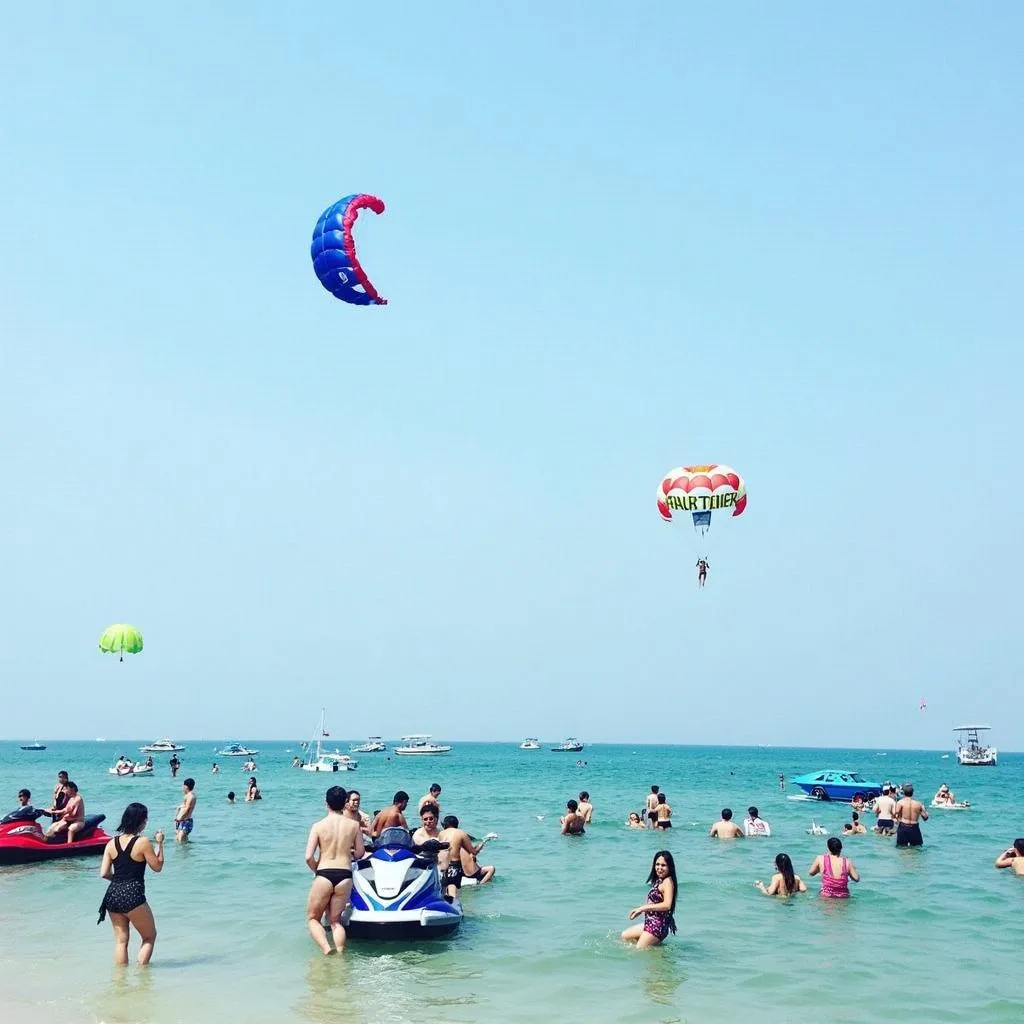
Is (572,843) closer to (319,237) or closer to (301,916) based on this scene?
(301,916)

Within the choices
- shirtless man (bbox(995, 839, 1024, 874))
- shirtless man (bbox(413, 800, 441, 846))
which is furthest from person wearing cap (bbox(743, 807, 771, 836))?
shirtless man (bbox(413, 800, 441, 846))

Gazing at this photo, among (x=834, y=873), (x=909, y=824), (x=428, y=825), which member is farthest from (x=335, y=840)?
(x=909, y=824)

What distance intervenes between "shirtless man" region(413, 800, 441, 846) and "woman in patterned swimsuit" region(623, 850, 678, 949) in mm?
3149

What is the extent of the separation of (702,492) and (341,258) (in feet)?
39.1

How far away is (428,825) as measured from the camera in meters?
13.9

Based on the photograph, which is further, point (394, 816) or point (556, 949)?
point (394, 816)

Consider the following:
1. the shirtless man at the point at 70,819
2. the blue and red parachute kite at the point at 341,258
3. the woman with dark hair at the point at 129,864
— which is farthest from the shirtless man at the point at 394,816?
the blue and red parachute kite at the point at 341,258

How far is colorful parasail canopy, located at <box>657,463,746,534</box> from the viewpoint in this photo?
86.8 feet

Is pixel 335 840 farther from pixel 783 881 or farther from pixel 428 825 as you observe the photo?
pixel 783 881

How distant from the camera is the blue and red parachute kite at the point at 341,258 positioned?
19078mm

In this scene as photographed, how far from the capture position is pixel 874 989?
10469 mm

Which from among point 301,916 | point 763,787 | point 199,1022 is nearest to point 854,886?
point 301,916

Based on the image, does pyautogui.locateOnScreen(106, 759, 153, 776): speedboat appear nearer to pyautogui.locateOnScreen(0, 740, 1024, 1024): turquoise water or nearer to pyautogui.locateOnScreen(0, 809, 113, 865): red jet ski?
pyautogui.locateOnScreen(0, 740, 1024, 1024): turquoise water

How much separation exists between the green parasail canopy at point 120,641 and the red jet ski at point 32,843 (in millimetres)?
9770
